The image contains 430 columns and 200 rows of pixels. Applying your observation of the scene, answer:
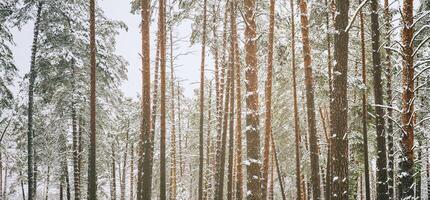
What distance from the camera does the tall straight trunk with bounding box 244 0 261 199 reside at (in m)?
9.19

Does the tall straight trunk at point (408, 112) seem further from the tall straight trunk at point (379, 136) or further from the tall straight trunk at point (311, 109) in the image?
the tall straight trunk at point (311, 109)

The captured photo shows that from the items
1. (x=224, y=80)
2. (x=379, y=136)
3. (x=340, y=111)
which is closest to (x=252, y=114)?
(x=340, y=111)

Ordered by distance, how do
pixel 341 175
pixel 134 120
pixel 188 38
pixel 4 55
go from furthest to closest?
pixel 134 120, pixel 188 38, pixel 4 55, pixel 341 175

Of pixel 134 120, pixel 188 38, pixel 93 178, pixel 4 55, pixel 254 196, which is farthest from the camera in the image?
pixel 134 120

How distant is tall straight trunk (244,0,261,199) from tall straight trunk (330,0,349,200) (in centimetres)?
195

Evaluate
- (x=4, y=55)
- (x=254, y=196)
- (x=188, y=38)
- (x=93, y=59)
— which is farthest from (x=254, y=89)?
(x=4, y=55)

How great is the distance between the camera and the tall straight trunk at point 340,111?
7.74 meters

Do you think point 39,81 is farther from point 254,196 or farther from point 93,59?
point 254,196

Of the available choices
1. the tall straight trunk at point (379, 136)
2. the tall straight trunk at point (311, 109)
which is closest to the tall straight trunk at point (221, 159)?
the tall straight trunk at point (311, 109)

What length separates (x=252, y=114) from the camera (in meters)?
9.38

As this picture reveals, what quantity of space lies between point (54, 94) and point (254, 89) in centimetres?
1299

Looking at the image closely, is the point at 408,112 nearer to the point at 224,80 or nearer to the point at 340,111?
the point at 340,111

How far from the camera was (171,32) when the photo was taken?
2358cm

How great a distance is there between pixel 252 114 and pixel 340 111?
228 cm
